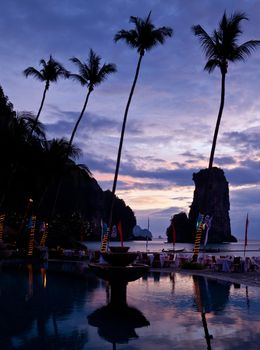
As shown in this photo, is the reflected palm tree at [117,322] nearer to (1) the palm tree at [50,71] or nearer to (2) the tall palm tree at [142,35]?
(2) the tall palm tree at [142,35]

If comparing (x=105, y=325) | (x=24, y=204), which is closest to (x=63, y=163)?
(x=24, y=204)

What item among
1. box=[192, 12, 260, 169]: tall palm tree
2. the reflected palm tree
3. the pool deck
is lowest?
the reflected palm tree

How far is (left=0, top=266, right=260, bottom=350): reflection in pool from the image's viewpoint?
36.6 ft

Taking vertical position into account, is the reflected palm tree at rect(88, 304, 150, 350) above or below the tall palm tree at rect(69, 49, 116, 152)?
below

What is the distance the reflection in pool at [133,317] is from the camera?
11.2 m

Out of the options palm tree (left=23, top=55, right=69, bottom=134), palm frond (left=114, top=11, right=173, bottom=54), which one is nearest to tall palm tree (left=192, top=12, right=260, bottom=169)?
palm frond (left=114, top=11, right=173, bottom=54)

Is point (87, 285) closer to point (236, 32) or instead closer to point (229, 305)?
point (229, 305)

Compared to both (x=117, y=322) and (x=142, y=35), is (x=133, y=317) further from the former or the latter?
(x=142, y=35)

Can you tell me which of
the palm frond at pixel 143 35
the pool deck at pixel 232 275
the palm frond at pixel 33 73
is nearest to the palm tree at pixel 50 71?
the palm frond at pixel 33 73

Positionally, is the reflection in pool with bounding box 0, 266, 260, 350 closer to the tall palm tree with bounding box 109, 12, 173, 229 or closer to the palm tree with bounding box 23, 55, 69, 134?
the tall palm tree with bounding box 109, 12, 173, 229

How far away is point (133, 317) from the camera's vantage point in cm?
1439

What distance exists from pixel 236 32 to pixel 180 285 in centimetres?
1726

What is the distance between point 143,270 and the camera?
17.1 m

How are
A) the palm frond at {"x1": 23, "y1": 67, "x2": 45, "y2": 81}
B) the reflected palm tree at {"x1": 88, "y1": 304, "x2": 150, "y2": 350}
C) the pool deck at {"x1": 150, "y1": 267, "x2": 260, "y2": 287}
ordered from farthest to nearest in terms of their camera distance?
the palm frond at {"x1": 23, "y1": 67, "x2": 45, "y2": 81}, the pool deck at {"x1": 150, "y1": 267, "x2": 260, "y2": 287}, the reflected palm tree at {"x1": 88, "y1": 304, "x2": 150, "y2": 350}
